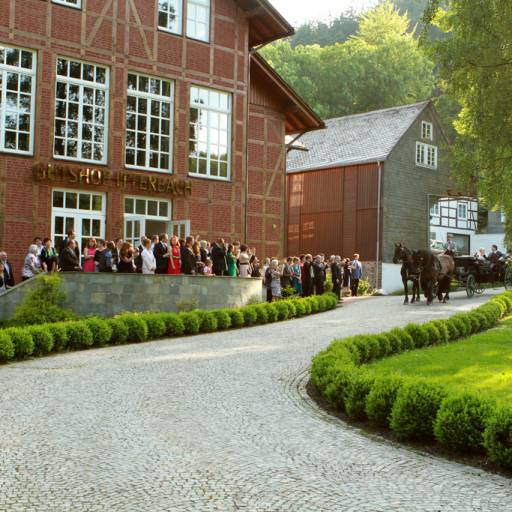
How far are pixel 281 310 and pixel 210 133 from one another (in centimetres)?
698

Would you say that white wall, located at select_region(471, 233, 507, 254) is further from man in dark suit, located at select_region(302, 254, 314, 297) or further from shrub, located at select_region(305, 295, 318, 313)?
shrub, located at select_region(305, 295, 318, 313)

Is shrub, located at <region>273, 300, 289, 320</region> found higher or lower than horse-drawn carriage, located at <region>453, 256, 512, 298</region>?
lower

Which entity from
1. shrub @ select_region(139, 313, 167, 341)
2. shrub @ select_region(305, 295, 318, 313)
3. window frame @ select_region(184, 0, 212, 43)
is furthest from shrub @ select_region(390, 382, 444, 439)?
window frame @ select_region(184, 0, 212, 43)

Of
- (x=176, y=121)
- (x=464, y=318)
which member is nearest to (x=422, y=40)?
(x=176, y=121)

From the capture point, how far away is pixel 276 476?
6.13 meters

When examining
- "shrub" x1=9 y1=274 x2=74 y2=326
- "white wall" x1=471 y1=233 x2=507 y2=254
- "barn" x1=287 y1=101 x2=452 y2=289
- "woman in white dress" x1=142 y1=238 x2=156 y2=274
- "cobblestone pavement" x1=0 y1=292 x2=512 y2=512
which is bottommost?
"cobblestone pavement" x1=0 y1=292 x2=512 y2=512

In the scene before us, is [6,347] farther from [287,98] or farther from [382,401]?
[287,98]

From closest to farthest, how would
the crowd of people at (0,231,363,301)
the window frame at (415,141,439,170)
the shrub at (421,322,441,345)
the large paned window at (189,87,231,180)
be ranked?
the shrub at (421,322,441,345) < the crowd of people at (0,231,363,301) < the large paned window at (189,87,231,180) < the window frame at (415,141,439,170)

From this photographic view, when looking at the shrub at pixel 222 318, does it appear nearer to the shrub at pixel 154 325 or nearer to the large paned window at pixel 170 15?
the shrub at pixel 154 325

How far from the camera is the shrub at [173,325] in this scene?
1656 cm

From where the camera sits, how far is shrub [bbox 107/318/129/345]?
15.4 m

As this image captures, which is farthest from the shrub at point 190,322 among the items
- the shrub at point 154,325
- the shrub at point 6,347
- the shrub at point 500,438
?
the shrub at point 500,438

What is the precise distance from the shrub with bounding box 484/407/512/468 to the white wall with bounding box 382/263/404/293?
28837mm

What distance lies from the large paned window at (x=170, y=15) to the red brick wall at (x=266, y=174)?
387cm
